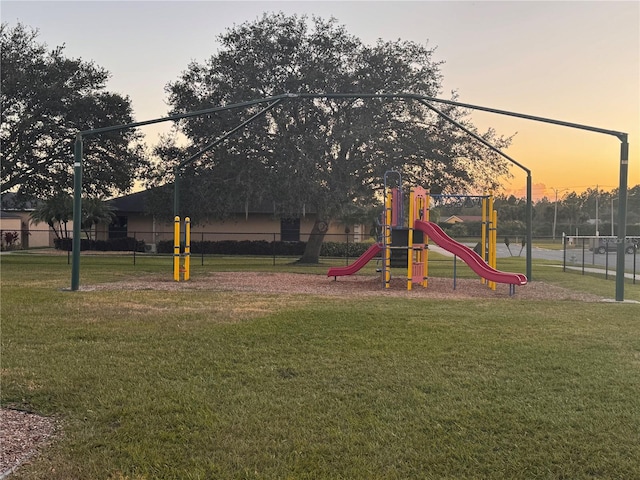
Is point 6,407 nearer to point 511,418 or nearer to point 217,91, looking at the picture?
point 511,418

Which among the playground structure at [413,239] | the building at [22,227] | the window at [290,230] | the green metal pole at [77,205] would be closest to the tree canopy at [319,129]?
the playground structure at [413,239]

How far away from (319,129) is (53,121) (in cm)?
962

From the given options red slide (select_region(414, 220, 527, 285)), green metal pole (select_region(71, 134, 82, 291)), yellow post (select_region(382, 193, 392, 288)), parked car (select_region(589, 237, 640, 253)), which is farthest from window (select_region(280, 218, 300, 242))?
green metal pole (select_region(71, 134, 82, 291))

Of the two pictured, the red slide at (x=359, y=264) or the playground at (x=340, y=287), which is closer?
the playground at (x=340, y=287)

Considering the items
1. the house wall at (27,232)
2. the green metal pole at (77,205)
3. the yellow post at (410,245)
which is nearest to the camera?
the green metal pole at (77,205)

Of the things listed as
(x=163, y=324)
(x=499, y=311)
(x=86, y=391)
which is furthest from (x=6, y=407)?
(x=499, y=311)

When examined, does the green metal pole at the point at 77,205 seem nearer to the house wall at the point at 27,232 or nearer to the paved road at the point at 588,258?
the paved road at the point at 588,258

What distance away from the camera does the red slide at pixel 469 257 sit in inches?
501

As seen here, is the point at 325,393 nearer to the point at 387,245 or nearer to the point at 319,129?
the point at 387,245

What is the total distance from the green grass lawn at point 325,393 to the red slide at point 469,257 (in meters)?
3.66

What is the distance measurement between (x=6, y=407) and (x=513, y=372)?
448 centimetres

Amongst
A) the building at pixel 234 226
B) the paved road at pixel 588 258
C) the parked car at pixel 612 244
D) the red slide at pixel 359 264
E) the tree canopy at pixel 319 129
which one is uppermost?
the tree canopy at pixel 319 129

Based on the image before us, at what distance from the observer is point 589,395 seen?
4.84 meters

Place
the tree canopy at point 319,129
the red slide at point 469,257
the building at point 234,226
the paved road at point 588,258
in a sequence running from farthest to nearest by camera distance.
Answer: the building at point 234,226, the paved road at point 588,258, the tree canopy at point 319,129, the red slide at point 469,257
